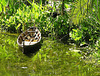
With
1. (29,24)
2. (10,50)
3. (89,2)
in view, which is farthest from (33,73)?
(29,24)

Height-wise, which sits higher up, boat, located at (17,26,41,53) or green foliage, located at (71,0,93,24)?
green foliage, located at (71,0,93,24)

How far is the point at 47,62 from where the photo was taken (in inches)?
334

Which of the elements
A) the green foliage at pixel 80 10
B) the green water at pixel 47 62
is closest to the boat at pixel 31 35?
the green water at pixel 47 62

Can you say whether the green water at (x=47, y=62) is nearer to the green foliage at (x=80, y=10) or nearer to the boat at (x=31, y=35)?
the boat at (x=31, y=35)

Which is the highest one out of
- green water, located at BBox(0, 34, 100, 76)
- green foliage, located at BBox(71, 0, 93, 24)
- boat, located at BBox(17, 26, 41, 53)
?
green foliage, located at BBox(71, 0, 93, 24)

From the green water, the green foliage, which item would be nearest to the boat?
the green water

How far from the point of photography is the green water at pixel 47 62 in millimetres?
7484

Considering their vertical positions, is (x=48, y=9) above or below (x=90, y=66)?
above

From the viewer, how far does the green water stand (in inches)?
295

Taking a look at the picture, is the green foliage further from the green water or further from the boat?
the boat

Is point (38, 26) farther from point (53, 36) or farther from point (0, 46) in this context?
point (0, 46)

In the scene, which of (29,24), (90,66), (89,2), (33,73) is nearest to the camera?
(89,2)

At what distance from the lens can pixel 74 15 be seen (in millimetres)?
6184

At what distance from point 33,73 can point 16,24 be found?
17.9 feet
